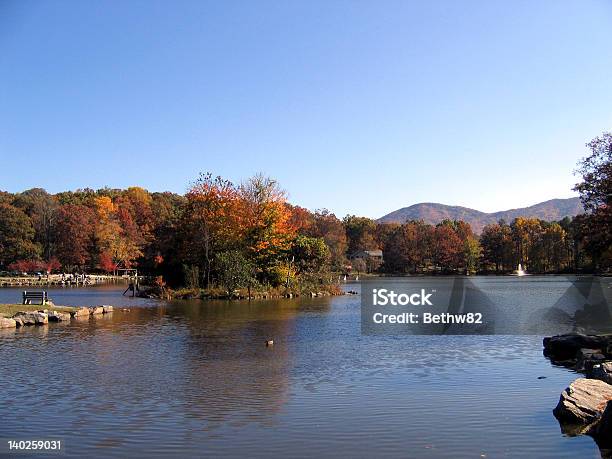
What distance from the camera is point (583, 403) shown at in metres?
10.2

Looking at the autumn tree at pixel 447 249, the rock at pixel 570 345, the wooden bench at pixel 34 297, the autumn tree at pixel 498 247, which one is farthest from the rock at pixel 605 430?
the autumn tree at pixel 447 249

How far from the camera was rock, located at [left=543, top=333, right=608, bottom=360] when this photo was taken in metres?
17.2

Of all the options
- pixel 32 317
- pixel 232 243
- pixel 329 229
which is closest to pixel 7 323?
pixel 32 317

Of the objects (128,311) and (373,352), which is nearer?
(373,352)

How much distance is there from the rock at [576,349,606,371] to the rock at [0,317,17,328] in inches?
809

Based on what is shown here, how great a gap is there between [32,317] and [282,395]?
53.8 feet

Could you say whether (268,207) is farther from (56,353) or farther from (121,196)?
(121,196)

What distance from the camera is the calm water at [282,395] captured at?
9.04m

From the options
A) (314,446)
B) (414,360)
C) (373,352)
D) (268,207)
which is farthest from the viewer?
(268,207)

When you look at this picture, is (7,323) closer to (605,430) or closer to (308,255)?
(605,430)

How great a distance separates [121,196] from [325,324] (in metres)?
96.7

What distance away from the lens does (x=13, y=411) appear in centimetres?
1077

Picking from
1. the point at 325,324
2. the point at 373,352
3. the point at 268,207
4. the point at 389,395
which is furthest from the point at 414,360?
the point at 268,207

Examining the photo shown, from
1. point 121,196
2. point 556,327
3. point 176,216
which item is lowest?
point 556,327
